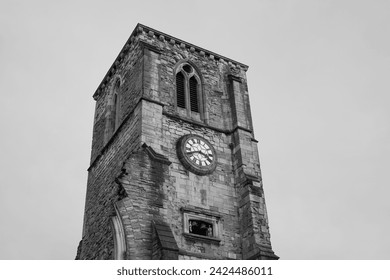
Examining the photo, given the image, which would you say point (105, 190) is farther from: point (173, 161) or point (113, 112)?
point (113, 112)

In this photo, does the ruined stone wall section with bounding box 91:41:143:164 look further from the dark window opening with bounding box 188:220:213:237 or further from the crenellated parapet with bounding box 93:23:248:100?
the dark window opening with bounding box 188:220:213:237

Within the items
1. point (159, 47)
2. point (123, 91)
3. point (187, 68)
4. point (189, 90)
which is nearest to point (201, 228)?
point (189, 90)

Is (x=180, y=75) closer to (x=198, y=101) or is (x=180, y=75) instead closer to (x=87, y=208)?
(x=198, y=101)

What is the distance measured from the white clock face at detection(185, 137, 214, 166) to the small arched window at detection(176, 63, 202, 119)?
5.38 feet

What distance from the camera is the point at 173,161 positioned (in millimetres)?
18969

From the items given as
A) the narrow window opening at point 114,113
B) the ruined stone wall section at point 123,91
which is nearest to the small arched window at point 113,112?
the narrow window opening at point 114,113

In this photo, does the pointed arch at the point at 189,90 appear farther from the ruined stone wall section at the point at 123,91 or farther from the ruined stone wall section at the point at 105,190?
the ruined stone wall section at the point at 105,190

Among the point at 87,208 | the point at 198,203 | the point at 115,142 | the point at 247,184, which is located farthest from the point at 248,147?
the point at 87,208

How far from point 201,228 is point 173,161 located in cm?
267

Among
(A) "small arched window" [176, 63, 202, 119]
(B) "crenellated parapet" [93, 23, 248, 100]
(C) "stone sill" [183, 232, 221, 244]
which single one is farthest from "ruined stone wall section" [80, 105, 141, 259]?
(B) "crenellated parapet" [93, 23, 248, 100]

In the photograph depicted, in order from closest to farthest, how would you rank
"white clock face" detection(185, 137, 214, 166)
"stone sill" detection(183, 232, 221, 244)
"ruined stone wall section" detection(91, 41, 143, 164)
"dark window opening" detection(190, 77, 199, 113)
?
"stone sill" detection(183, 232, 221, 244) < "white clock face" detection(185, 137, 214, 166) < "ruined stone wall section" detection(91, 41, 143, 164) < "dark window opening" detection(190, 77, 199, 113)

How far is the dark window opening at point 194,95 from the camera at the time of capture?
21906 millimetres

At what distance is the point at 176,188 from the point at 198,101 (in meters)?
5.27

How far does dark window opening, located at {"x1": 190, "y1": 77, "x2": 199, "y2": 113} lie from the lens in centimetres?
2191
